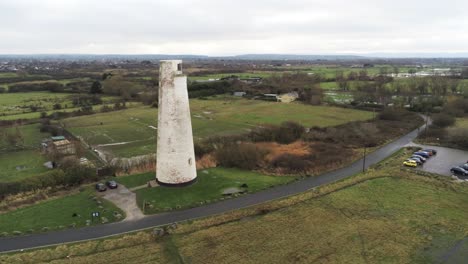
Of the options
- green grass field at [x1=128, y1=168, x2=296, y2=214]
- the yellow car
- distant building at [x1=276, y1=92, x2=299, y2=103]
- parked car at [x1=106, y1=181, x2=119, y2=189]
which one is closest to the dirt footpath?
parked car at [x1=106, y1=181, x2=119, y2=189]

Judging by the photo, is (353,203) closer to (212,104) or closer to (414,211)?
(414,211)

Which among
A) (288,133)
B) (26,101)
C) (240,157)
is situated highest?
(26,101)

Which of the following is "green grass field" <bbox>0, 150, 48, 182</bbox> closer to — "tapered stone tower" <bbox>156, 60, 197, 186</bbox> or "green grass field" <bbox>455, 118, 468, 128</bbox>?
"tapered stone tower" <bbox>156, 60, 197, 186</bbox>

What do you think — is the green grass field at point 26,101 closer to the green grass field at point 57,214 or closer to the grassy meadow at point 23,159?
the grassy meadow at point 23,159

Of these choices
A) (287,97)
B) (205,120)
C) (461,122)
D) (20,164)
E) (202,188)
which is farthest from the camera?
(287,97)

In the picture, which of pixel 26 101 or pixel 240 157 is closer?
pixel 240 157

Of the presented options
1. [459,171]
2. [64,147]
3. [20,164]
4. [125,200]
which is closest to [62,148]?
[64,147]

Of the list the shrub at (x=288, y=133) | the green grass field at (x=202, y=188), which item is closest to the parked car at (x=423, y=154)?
the shrub at (x=288, y=133)

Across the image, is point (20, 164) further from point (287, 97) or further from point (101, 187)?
point (287, 97)
